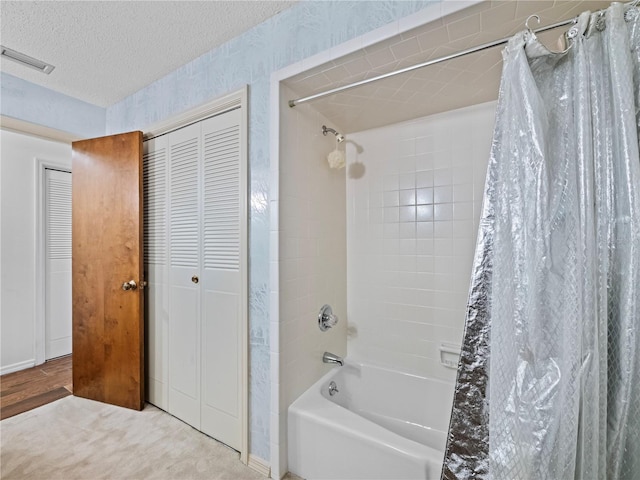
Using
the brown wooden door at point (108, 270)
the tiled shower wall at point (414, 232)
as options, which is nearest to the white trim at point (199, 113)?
the brown wooden door at point (108, 270)

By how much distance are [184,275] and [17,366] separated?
227cm

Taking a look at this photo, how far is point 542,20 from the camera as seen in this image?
1039 mm

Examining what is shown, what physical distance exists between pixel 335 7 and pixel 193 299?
5.81ft

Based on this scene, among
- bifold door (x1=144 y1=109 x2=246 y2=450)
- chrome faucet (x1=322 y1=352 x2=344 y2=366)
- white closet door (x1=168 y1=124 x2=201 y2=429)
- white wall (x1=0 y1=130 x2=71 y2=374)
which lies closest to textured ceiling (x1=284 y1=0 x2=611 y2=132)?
bifold door (x1=144 y1=109 x2=246 y2=450)

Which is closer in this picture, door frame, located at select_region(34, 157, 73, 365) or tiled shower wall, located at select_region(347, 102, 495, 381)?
tiled shower wall, located at select_region(347, 102, 495, 381)

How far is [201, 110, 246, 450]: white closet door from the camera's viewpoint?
1.61 meters

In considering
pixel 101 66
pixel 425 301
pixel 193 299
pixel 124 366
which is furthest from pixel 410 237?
pixel 101 66

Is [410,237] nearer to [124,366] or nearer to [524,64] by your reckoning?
[524,64]

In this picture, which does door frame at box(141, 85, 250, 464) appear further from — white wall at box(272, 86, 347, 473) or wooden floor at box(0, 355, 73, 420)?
wooden floor at box(0, 355, 73, 420)

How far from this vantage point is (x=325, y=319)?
181cm

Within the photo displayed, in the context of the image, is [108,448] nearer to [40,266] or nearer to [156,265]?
[156,265]

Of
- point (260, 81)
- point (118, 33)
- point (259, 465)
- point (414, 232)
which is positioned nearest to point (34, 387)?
point (259, 465)

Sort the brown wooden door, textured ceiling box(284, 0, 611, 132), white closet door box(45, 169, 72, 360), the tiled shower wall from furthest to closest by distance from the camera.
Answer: white closet door box(45, 169, 72, 360) → the brown wooden door → the tiled shower wall → textured ceiling box(284, 0, 611, 132)

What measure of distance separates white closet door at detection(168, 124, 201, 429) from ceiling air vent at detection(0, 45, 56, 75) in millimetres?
876
